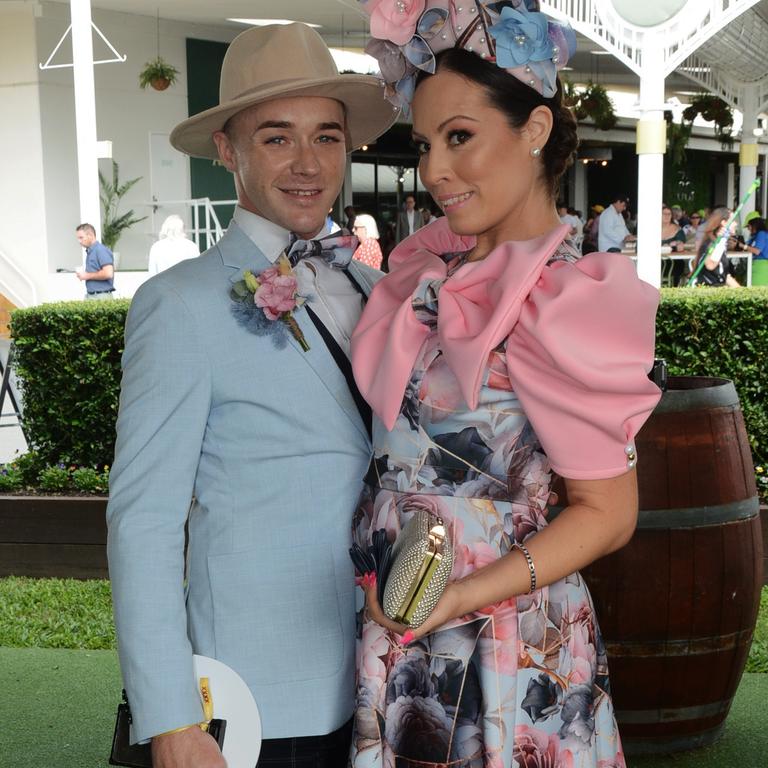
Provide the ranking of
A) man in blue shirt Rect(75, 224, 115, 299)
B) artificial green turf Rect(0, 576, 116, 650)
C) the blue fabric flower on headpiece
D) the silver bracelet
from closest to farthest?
the silver bracelet → the blue fabric flower on headpiece → artificial green turf Rect(0, 576, 116, 650) → man in blue shirt Rect(75, 224, 115, 299)

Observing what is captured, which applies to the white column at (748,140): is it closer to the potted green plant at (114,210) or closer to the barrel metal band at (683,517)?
the potted green plant at (114,210)

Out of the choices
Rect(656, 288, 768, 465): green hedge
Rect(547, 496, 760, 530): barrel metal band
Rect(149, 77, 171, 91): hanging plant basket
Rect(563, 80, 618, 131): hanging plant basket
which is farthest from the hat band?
Rect(563, 80, 618, 131): hanging plant basket

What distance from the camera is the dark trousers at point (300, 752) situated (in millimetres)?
1896

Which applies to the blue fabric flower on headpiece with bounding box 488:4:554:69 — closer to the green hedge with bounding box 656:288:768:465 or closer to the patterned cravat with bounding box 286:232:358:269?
the patterned cravat with bounding box 286:232:358:269

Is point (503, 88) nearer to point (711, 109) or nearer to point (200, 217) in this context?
point (200, 217)

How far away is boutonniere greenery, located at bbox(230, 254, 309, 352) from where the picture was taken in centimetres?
193

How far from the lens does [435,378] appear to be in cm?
177

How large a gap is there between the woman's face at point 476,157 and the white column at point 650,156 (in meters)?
11.0

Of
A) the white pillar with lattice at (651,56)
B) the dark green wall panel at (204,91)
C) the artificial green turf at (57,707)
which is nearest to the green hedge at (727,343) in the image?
the artificial green turf at (57,707)

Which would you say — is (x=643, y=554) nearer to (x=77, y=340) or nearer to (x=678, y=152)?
(x=77, y=340)

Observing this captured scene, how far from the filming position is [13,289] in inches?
766

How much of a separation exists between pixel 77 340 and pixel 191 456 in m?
4.87

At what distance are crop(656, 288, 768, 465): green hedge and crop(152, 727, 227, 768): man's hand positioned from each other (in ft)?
14.5

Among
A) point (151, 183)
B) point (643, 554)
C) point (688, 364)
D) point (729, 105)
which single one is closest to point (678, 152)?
point (729, 105)
